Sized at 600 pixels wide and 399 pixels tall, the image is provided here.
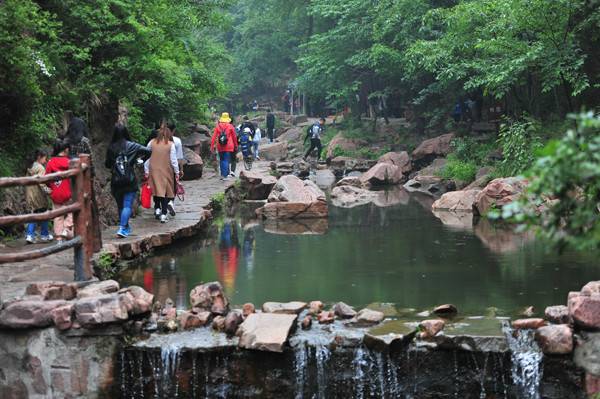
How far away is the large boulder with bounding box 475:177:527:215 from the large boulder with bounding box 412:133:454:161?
10702 millimetres

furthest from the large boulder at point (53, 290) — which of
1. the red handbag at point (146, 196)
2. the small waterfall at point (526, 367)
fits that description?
the red handbag at point (146, 196)

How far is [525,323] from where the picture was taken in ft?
27.6

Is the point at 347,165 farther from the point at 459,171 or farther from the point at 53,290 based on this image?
the point at 53,290

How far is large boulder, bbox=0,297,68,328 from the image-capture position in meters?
8.17

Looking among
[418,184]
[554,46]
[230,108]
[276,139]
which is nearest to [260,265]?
[554,46]

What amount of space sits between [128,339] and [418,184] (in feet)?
64.6

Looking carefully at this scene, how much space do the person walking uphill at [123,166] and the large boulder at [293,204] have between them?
6519mm

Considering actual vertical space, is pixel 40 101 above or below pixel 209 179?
above

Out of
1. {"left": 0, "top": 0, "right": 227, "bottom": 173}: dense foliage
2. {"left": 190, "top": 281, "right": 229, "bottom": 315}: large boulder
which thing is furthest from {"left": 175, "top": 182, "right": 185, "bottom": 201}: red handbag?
{"left": 190, "top": 281, "right": 229, "bottom": 315}: large boulder

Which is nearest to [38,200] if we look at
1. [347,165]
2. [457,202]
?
[457,202]

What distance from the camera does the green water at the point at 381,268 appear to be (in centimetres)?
1084

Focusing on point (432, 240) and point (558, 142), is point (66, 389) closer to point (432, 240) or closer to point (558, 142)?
point (558, 142)

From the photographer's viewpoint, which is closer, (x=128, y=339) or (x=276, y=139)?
(x=128, y=339)

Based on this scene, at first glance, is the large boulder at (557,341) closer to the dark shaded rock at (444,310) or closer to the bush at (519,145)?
the dark shaded rock at (444,310)
